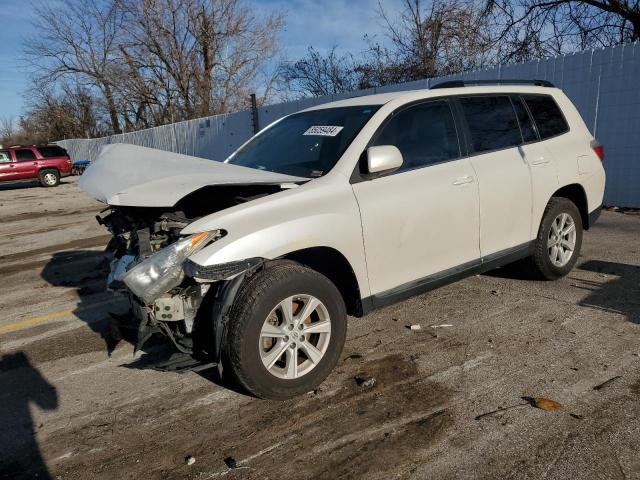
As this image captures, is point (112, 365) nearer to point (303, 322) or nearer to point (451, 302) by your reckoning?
point (303, 322)

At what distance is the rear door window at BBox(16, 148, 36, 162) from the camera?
23.3 meters

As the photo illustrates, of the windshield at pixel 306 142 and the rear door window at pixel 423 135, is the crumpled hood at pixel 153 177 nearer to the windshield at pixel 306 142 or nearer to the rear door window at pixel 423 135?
the windshield at pixel 306 142

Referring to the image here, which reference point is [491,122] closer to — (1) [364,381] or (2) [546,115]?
(2) [546,115]

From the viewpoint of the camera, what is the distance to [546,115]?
4.89 metres

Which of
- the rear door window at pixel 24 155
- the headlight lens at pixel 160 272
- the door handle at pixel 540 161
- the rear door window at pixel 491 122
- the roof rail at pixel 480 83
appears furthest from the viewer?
the rear door window at pixel 24 155

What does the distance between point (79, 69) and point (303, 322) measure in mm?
41767

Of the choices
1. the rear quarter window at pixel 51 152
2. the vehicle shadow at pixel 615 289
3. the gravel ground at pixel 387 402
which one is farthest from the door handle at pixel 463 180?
the rear quarter window at pixel 51 152

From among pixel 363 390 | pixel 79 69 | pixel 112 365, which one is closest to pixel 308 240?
pixel 363 390

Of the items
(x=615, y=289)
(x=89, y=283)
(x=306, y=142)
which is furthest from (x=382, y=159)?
(x=89, y=283)

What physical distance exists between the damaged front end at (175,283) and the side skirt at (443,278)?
1.01 metres

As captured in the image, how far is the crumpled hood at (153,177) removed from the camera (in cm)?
302

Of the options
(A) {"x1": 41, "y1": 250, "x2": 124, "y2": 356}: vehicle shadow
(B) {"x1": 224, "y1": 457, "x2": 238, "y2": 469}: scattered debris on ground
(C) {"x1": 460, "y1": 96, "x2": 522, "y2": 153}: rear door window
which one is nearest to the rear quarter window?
(A) {"x1": 41, "y1": 250, "x2": 124, "y2": 356}: vehicle shadow

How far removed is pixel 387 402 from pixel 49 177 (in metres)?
24.8

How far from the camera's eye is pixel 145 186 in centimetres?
314
